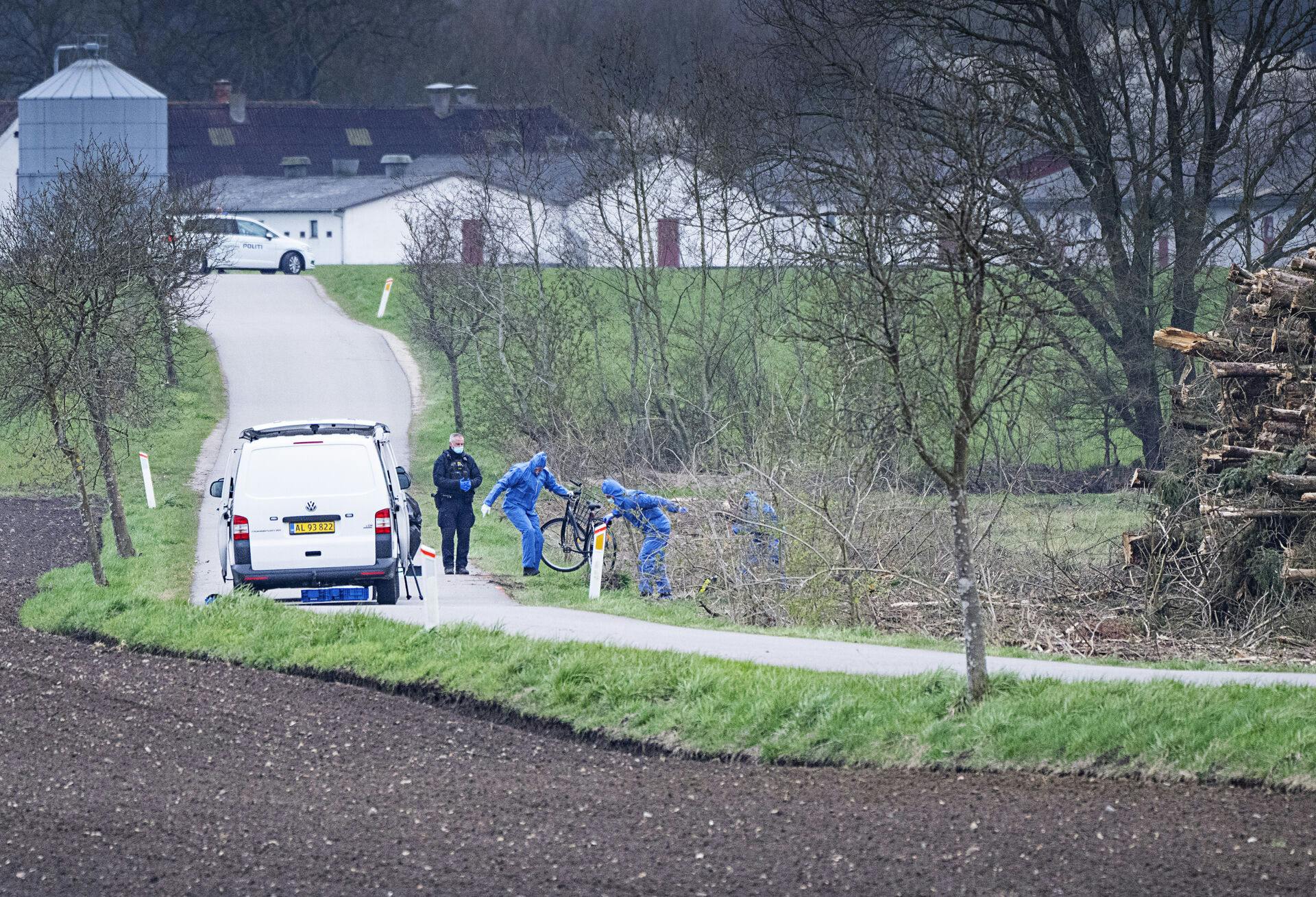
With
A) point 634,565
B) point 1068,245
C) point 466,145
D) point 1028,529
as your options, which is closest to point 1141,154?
point 1068,245

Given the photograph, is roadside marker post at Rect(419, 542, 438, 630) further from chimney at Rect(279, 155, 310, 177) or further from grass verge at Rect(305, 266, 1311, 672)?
chimney at Rect(279, 155, 310, 177)

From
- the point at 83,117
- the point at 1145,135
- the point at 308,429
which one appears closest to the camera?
the point at 308,429

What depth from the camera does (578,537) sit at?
19344 mm

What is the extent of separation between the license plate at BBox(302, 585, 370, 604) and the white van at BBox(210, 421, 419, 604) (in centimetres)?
1

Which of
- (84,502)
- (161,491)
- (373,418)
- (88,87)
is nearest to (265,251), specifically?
(88,87)

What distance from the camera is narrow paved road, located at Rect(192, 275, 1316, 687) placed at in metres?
11.9

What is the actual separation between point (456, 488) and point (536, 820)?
1089 cm

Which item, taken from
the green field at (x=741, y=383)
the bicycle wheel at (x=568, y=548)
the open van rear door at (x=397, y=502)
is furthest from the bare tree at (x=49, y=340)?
the green field at (x=741, y=383)

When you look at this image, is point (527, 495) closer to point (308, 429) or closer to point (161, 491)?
point (308, 429)

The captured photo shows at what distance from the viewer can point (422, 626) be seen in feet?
44.6

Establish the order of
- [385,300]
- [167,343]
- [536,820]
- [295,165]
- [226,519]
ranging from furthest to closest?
[295,165], [385,300], [167,343], [226,519], [536,820]

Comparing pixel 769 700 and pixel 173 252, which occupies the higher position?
pixel 173 252

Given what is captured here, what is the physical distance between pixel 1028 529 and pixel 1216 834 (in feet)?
45.3

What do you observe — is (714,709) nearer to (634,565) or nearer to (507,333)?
(634,565)
